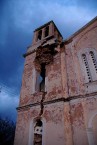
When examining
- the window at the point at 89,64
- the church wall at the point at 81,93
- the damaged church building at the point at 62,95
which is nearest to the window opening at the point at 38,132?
the damaged church building at the point at 62,95

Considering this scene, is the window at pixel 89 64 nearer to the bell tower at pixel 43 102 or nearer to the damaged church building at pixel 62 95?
the damaged church building at pixel 62 95

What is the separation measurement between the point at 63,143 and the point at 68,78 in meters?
3.97

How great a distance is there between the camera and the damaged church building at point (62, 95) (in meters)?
7.61

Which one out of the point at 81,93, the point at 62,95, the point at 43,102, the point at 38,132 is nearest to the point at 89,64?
the point at 81,93

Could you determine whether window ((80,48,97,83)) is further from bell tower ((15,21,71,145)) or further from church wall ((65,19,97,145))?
bell tower ((15,21,71,145))

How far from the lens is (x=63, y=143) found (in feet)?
23.6

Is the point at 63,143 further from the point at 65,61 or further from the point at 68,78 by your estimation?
the point at 65,61

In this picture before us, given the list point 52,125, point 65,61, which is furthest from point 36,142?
point 65,61

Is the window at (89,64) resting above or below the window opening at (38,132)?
above

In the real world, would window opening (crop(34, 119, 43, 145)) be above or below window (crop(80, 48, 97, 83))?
below

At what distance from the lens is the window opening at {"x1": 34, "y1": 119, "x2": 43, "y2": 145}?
8477 millimetres

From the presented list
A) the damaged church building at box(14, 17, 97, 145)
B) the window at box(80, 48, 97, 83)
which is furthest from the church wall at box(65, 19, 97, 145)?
the window at box(80, 48, 97, 83)

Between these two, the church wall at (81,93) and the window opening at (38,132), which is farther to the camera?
the window opening at (38,132)

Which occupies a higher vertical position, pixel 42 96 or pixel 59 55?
pixel 59 55
